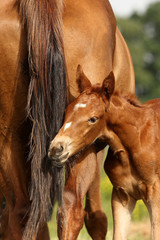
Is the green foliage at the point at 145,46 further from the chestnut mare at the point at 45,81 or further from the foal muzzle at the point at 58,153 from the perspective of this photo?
the foal muzzle at the point at 58,153

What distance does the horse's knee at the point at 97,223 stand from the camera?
473cm

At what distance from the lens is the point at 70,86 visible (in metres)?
3.93

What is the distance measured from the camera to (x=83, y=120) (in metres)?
3.60

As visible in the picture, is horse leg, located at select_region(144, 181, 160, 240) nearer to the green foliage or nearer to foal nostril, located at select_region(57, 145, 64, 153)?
foal nostril, located at select_region(57, 145, 64, 153)

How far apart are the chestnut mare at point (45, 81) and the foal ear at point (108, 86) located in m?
0.19

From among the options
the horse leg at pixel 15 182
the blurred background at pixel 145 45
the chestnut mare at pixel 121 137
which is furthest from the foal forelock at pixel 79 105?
the blurred background at pixel 145 45

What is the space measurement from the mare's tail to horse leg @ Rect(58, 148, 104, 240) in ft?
0.43

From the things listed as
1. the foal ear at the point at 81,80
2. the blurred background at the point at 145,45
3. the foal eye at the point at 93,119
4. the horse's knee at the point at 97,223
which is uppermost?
the foal ear at the point at 81,80

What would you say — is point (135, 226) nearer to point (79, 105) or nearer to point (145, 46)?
point (79, 105)

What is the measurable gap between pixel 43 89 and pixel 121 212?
1195 mm

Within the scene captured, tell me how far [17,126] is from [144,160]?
3.24ft

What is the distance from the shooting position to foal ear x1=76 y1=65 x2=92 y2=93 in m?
3.68

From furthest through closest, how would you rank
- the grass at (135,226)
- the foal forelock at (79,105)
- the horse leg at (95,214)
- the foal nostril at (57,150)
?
1. the grass at (135,226)
2. the horse leg at (95,214)
3. the foal forelock at (79,105)
4. the foal nostril at (57,150)

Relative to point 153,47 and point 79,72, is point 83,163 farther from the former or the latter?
point 153,47
